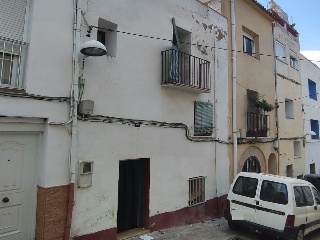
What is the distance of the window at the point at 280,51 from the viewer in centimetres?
1440

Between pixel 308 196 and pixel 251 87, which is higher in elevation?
pixel 251 87

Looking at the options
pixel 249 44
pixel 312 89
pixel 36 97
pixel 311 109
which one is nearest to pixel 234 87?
pixel 249 44

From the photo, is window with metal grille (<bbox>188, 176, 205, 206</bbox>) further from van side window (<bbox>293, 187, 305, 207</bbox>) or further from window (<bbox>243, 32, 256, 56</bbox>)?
window (<bbox>243, 32, 256, 56</bbox>)

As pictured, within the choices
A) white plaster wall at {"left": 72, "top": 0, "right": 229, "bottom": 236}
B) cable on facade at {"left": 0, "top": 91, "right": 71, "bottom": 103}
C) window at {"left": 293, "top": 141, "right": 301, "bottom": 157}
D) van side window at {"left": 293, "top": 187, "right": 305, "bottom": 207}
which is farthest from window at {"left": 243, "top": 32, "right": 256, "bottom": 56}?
cable on facade at {"left": 0, "top": 91, "right": 71, "bottom": 103}

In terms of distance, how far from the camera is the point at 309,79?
18.2 meters

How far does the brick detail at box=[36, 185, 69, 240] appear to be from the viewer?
5.26m

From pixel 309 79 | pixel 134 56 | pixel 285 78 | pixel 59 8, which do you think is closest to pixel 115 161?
pixel 134 56

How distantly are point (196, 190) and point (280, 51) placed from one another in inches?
389

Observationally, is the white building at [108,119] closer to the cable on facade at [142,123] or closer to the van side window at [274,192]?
the cable on facade at [142,123]

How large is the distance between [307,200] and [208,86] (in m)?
4.52

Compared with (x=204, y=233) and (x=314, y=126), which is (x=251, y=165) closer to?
(x=204, y=233)

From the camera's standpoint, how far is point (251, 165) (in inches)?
465

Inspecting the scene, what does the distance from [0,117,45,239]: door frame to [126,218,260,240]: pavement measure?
2.74 metres

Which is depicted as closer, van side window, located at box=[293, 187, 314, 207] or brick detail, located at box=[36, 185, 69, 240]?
brick detail, located at box=[36, 185, 69, 240]
